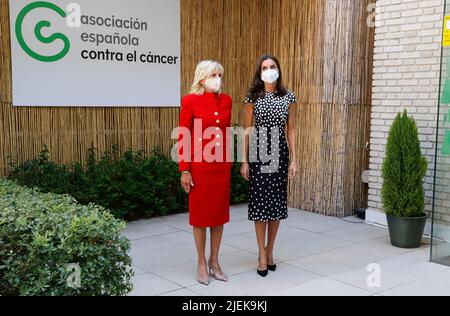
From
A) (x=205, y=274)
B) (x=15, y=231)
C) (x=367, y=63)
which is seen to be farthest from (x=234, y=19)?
(x=15, y=231)

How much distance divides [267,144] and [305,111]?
2.65m

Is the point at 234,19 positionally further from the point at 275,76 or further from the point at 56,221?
the point at 56,221

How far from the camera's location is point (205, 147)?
4.11 m

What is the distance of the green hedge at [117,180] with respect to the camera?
5.80 metres

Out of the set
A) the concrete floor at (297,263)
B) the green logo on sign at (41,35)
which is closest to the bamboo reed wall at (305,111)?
the green logo on sign at (41,35)

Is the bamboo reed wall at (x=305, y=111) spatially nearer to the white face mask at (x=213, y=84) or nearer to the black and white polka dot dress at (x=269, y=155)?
the black and white polka dot dress at (x=269, y=155)

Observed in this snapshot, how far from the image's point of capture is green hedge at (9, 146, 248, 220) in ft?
19.0

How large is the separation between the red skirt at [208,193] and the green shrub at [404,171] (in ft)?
6.73

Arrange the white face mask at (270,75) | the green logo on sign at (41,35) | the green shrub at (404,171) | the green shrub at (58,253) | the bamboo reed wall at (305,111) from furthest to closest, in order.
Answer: the bamboo reed wall at (305,111) < the green logo on sign at (41,35) < the green shrub at (404,171) < the white face mask at (270,75) < the green shrub at (58,253)

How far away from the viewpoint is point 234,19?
7551 mm
